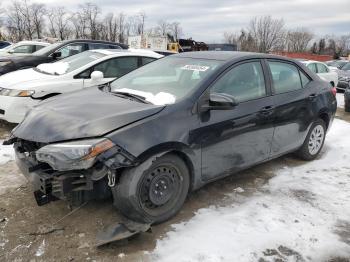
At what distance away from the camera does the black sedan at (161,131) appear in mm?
3158

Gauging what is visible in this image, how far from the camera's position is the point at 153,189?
3.43m

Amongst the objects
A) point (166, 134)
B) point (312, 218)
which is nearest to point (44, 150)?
point (166, 134)

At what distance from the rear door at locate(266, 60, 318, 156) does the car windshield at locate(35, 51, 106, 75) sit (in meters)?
3.87

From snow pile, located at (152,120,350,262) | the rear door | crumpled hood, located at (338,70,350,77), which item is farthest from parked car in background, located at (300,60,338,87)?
snow pile, located at (152,120,350,262)

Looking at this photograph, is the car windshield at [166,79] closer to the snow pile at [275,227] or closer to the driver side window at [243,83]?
the driver side window at [243,83]

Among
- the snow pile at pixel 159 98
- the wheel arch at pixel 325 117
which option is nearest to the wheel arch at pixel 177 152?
the snow pile at pixel 159 98

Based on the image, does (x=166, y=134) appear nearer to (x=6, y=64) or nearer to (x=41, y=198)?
(x=41, y=198)

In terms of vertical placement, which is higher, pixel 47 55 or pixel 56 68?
pixel 47 55

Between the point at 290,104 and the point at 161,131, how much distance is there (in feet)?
7.09

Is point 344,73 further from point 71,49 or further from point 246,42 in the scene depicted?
point 246,42

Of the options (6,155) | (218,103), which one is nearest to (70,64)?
(6,155)

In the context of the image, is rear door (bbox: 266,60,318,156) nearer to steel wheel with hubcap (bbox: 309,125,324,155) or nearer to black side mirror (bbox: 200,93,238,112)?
steel wheel with hubcap (bbox: 309,125,324,155)

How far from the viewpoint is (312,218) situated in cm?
386

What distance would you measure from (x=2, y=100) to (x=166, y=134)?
4083 mm
